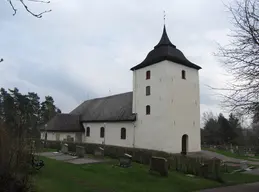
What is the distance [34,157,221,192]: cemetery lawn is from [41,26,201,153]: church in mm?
11179

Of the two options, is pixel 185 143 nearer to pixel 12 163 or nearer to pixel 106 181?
pixel 106 181

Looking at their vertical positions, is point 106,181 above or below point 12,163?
below

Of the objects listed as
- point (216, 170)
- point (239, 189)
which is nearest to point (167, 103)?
point (216, 170)

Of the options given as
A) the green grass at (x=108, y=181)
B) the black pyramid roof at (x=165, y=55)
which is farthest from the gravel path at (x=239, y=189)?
the black pyramid roof at (x=165, y=55)

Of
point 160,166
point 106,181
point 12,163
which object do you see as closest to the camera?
point 12,163

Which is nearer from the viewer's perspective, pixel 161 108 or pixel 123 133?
pixel 161 108

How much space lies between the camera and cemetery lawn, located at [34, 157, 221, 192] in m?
9.30

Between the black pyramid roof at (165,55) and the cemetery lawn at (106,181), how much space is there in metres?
14.8

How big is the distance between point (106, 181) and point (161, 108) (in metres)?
14.7

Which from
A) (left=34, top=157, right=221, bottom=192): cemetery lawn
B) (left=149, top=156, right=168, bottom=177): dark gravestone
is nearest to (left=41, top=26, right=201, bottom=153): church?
(left=149, top=156, right=168, bottom=177): dark gravestone

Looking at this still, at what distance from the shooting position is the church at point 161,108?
24047 millimetres

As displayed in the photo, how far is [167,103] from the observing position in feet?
78.5

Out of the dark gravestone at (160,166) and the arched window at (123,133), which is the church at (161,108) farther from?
the dark gravestone at (160,166)

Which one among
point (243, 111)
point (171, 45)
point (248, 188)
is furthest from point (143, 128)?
point (243, 111)
